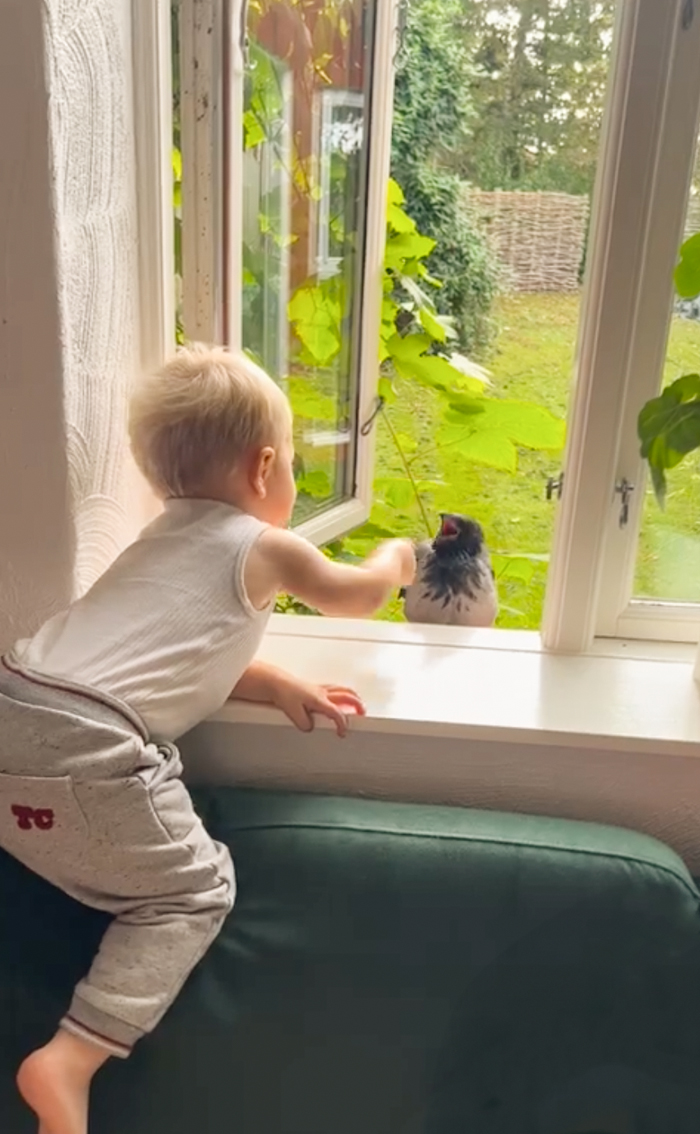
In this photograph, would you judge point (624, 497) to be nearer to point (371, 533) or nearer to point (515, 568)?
point (515, 568)

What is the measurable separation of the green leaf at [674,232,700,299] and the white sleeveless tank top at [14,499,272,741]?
487 mm

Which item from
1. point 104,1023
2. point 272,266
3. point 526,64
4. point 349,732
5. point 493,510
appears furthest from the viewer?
point 493,510

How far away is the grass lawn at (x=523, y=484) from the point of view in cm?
133

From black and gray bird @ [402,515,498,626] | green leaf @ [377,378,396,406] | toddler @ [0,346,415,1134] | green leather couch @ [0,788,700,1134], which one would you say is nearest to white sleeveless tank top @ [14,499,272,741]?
toddler @ [0,346,415,1134]

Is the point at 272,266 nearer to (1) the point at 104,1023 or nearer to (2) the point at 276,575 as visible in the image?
(2) the point at 276,575

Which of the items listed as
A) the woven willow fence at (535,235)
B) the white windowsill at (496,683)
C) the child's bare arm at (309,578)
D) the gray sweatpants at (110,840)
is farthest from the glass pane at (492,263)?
the gray sweatpants at (110,840)

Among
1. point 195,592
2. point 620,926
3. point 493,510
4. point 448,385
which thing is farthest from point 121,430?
point 620,926

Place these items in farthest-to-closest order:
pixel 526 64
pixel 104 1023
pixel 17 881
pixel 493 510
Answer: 1. pixel 493 510
2. pixel 526 64
3. pixel 17 881
4. pixel 104 1023

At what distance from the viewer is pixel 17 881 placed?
105 centimetres

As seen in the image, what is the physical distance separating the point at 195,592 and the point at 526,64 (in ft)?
2.66

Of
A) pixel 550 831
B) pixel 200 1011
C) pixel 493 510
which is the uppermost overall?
pixel 493 510

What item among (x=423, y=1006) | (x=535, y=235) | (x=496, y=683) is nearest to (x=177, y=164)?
(x=535, y=235)

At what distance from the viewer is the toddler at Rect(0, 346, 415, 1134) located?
950 mm

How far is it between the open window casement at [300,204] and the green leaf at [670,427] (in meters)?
0.55
